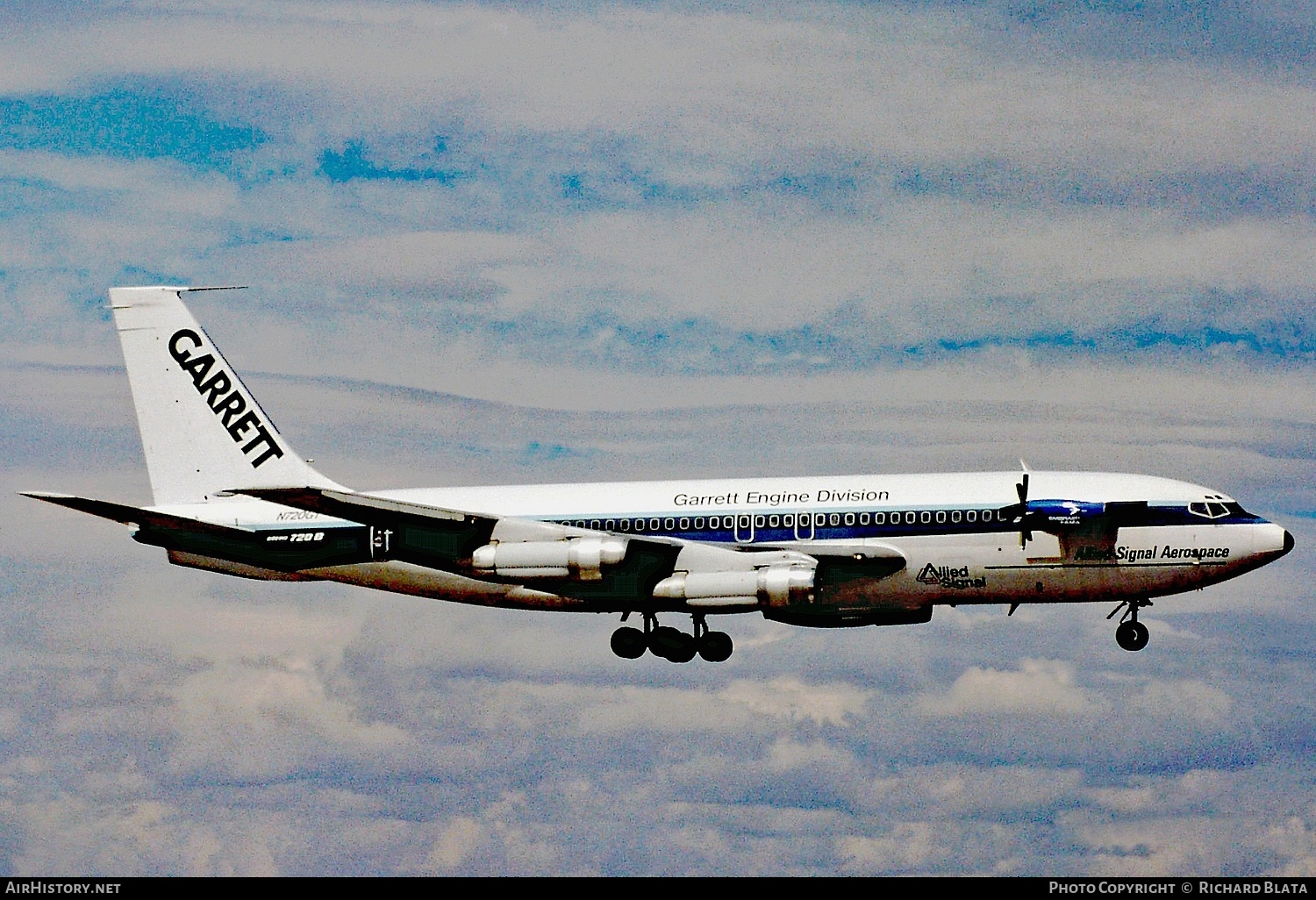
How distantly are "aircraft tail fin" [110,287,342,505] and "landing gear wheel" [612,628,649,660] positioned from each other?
13.7 meters

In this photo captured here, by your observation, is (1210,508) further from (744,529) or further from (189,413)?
(189,413)

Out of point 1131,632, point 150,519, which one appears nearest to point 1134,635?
point 1131,632

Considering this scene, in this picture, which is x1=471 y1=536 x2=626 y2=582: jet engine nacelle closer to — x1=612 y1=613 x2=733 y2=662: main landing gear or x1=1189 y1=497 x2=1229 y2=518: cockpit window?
x1=612 y1=613 x2=733 y2=662: main landing gear

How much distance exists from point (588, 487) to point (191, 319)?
726 inches

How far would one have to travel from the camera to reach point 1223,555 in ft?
248

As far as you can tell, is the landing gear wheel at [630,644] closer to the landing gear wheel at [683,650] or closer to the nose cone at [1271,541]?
the landing gear wheel at [683,650]

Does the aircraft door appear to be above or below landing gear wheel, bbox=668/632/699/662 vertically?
above

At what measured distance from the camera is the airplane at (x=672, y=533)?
75.6m

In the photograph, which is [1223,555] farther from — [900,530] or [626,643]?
[626,643]

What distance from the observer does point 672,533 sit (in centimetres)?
7931

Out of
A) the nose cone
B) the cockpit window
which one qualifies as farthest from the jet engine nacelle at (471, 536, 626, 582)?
the nose cone

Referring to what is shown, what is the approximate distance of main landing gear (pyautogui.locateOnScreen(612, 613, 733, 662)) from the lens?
81.9m
